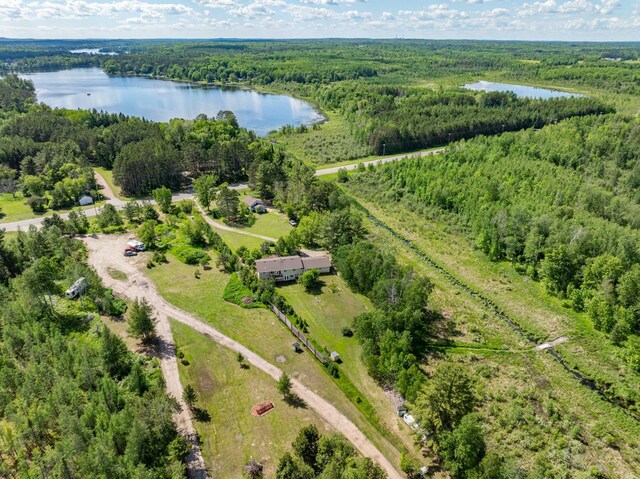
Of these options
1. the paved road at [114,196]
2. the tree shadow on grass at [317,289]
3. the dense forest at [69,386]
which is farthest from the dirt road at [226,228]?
the dense forest at [69,386]

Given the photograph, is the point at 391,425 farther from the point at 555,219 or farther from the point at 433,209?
the point at 433,209

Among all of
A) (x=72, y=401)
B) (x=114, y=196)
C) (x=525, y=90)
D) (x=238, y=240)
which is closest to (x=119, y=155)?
(x=114, y=196)

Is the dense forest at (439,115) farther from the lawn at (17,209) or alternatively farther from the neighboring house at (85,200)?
the lawn at (17,209)

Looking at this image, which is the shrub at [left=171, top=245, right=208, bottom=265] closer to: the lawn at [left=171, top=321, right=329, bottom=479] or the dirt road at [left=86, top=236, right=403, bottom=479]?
the dirt road at [left=86, top=236, right=403, bottom=479]

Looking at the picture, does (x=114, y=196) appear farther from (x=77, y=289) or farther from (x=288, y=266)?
(x=288, y=266)

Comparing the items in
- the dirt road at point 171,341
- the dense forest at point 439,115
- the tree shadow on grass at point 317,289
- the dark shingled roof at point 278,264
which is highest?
the dense forest at point 439,115
